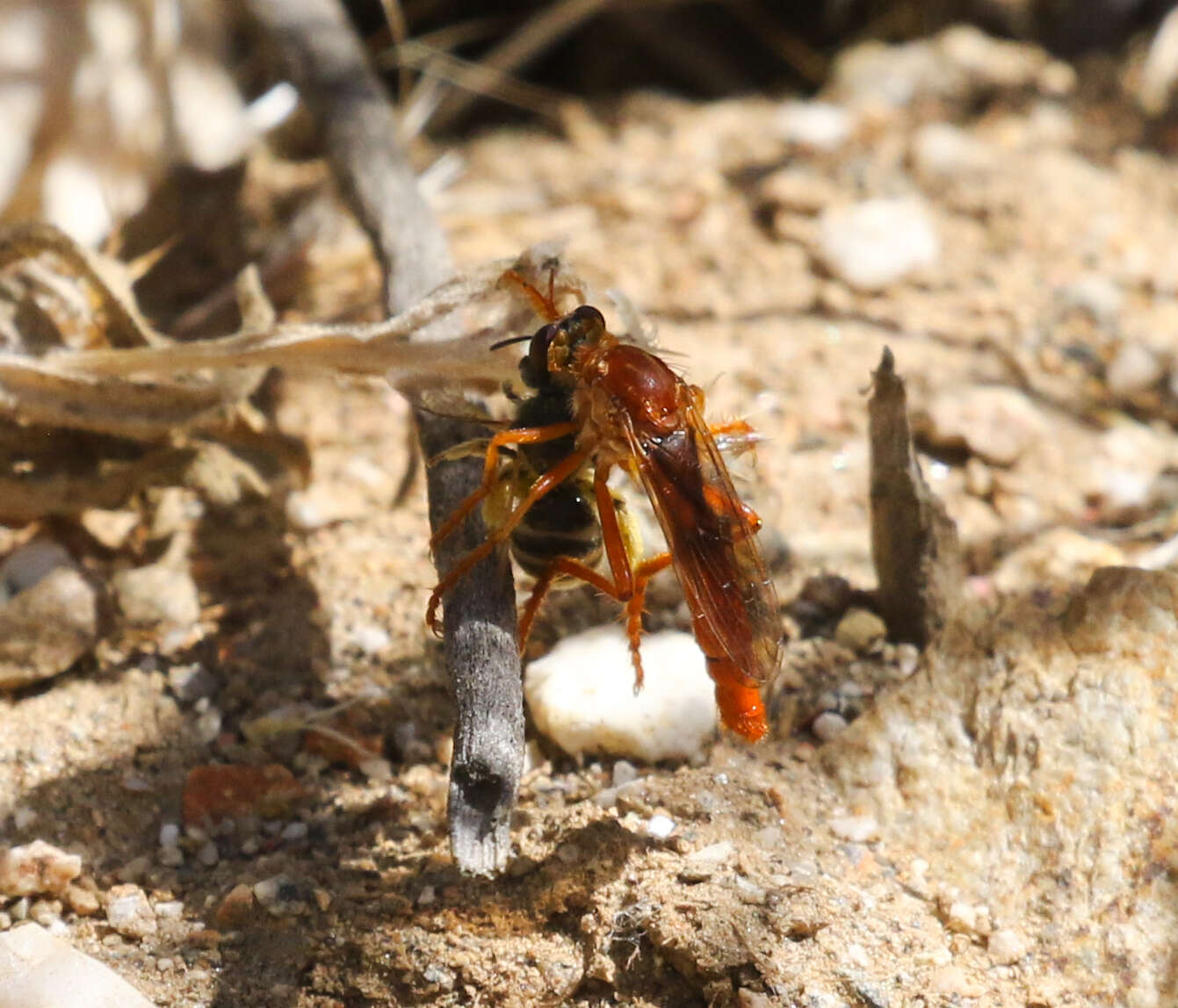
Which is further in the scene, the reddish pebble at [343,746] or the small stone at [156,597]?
the small stone at [156,597]

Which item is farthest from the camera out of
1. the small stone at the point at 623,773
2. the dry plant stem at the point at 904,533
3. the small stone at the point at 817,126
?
the small stone at the point at 817,126

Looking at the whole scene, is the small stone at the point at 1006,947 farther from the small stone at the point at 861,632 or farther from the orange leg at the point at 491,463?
the orange leg at the point at 491,463

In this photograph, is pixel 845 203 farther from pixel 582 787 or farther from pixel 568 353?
pixel 582 787

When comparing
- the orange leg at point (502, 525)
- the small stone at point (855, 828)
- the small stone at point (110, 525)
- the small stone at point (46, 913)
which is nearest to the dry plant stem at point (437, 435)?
the orange leg at point (502, 525)

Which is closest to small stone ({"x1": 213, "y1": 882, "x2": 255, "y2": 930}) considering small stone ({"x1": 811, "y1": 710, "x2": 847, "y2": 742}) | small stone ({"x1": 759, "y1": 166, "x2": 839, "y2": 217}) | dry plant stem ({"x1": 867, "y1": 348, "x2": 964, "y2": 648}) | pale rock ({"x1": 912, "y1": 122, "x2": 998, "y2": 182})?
small stone ({"x1": 811, "y1": 710, "x2": 847, "y2": 742})

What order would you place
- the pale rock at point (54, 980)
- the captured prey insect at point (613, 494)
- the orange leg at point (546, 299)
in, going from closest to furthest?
1. the pale rock at point (54, 980)
2. the captured prey insect at point (613, 494)
3. the orange leg at point (546, 299)

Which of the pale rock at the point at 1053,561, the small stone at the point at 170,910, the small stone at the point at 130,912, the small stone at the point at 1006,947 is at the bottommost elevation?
the small stone at the point at 1006,947
